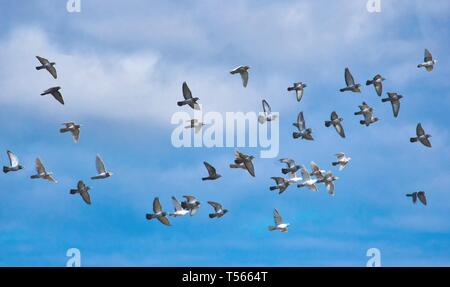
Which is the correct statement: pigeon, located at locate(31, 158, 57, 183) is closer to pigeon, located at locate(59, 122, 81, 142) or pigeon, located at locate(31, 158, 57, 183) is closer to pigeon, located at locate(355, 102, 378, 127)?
pigeon, located at locate(59, 122, 81, 142)

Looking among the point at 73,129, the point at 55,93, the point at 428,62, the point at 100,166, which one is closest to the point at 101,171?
the point at 100,166

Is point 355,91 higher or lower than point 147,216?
higher

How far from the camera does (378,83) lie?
66.7 metres

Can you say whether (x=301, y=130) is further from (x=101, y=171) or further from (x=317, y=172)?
→ (x=101, y=171)

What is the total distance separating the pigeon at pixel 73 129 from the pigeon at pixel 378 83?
2018cm

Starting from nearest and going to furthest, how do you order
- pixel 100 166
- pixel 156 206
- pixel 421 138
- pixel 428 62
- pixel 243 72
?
pixel 156 206, pixel 100 166, pixel 243 72, pixel 428 62, pixel 421 138

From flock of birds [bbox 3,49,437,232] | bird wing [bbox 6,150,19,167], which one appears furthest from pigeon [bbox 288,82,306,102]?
bird wing [bbox 6,150,19,167]

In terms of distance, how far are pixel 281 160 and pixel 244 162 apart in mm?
4995

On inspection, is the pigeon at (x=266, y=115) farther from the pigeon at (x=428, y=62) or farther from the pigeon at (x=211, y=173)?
the pigeon at (x=428, y=62)

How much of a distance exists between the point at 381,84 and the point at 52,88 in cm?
2281

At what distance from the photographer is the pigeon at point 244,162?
60.9m

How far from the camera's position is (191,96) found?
61.5 m
